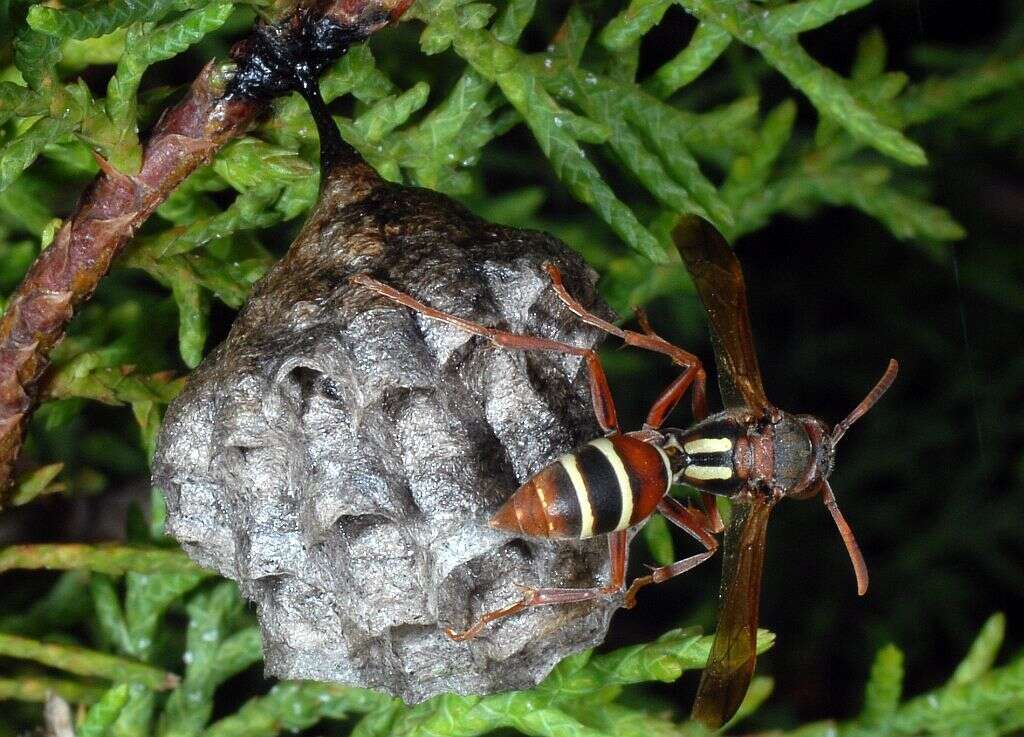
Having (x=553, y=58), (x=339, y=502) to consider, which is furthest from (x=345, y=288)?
(x=553, y=58)

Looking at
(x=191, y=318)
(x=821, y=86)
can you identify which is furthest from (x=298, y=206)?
(x=821, y=86)

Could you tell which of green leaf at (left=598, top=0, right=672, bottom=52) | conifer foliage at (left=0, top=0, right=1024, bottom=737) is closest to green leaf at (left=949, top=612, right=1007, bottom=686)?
conifer foliage at (left=0, top=0, right=1024, bottom=737)

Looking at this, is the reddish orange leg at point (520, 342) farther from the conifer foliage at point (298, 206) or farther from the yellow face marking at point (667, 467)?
the conifer foliage at point (298, 206)

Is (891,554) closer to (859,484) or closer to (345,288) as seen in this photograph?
(859,484)

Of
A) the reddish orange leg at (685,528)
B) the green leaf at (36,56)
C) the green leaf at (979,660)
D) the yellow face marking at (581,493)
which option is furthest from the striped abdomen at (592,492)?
the green leaf at (36,56)

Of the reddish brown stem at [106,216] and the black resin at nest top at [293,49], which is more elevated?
the black resin at nest top at [293,49]

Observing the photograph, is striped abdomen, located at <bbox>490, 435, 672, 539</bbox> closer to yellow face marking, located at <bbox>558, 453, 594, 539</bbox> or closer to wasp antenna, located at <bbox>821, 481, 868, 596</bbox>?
yellow face marking, located at <bbox>558, 453, 594, 539</bbox>

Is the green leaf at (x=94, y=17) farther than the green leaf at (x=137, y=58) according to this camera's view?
No
